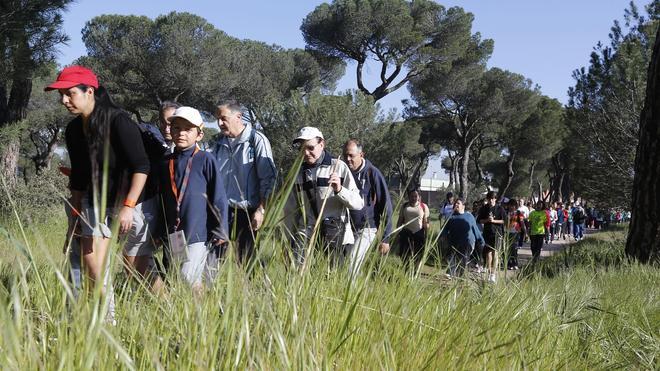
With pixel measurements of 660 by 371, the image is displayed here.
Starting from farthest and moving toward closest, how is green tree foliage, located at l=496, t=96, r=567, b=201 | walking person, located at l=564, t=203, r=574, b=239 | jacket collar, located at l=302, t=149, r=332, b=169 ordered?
1. green tree foliage, located at l=496, t=96, r=567, b=201
2. walking person, located at l=564, t=203, r=574, b=239
3. jacket collar, located at l=302, t=149, r=332, b=169

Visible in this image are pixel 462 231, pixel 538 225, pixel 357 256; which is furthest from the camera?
pixel 538 225

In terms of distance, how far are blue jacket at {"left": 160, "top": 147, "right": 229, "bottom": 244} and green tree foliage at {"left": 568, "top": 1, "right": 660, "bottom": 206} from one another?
49.1 feet

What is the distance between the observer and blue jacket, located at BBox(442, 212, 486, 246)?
407 inches

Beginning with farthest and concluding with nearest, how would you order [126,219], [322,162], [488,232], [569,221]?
[569,221]
[488,232]
[322,162]
[126,219]

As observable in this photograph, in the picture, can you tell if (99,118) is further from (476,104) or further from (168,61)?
(476,104)

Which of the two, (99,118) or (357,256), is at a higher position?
(99,118)

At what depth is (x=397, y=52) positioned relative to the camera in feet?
125

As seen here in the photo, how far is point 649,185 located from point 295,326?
693 centimetres

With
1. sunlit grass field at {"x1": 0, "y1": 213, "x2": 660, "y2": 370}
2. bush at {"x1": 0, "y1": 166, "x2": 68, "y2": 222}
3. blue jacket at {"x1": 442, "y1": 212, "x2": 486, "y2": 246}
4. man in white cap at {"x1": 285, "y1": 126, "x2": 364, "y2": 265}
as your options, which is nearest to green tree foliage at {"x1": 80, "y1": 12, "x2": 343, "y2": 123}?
bush at {"x1": 0, "y1": 166, "x2": 68, "y2": 222}

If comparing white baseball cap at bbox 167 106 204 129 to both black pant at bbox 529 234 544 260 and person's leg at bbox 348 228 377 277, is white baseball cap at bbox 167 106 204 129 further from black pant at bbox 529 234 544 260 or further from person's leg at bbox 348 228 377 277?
black pant at bbox 529 234 544 260

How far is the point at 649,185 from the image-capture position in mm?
7945

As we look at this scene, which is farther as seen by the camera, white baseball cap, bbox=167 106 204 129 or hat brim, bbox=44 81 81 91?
white baseball cap, bbox=167 106 204 129

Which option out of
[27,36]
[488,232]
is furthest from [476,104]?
[27,36]

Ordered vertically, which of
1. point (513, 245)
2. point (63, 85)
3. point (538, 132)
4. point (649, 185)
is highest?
point (538, 132)
